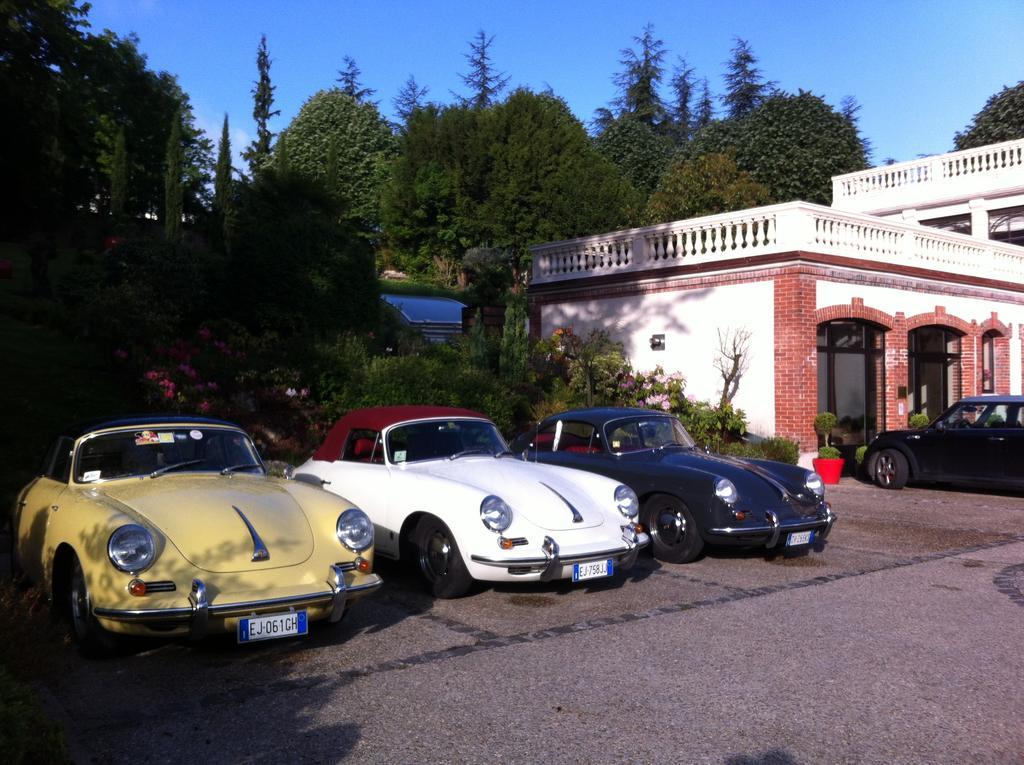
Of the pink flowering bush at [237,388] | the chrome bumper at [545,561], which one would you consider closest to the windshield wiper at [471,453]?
the chrome bumper at [545,561]

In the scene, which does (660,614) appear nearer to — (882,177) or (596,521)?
(596,521)

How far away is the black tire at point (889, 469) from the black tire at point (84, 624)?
500 inches

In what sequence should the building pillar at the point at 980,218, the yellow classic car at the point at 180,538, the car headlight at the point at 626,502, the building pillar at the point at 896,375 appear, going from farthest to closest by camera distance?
the building pillar at the point at 980,218
the building pillar at the point at 896,375
the car headlight at the point at 626,502
the yellow classic car at the point at 180,538

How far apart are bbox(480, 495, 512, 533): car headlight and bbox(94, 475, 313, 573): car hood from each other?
146 cm

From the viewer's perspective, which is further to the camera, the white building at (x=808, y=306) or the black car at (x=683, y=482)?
the white building at (x=808, y=306)

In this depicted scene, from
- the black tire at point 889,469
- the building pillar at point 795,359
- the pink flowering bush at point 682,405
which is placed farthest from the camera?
the pink flowering bush at point 682,405

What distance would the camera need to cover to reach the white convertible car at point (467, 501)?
268 inches

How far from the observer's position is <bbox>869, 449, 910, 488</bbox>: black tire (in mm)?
14562

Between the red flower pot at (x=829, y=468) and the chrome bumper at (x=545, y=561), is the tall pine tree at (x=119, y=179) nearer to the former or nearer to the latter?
the red flower pot at (x=829, y=468)

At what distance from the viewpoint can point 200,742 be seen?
13.8 ft

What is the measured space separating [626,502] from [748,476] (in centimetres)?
175

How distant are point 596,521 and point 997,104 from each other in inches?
1426

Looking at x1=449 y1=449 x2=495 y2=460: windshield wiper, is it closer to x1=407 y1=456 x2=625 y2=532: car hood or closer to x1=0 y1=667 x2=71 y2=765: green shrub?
x1=407 y1=456 x2=625 y2=532: car hood

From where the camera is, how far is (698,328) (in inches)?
691
